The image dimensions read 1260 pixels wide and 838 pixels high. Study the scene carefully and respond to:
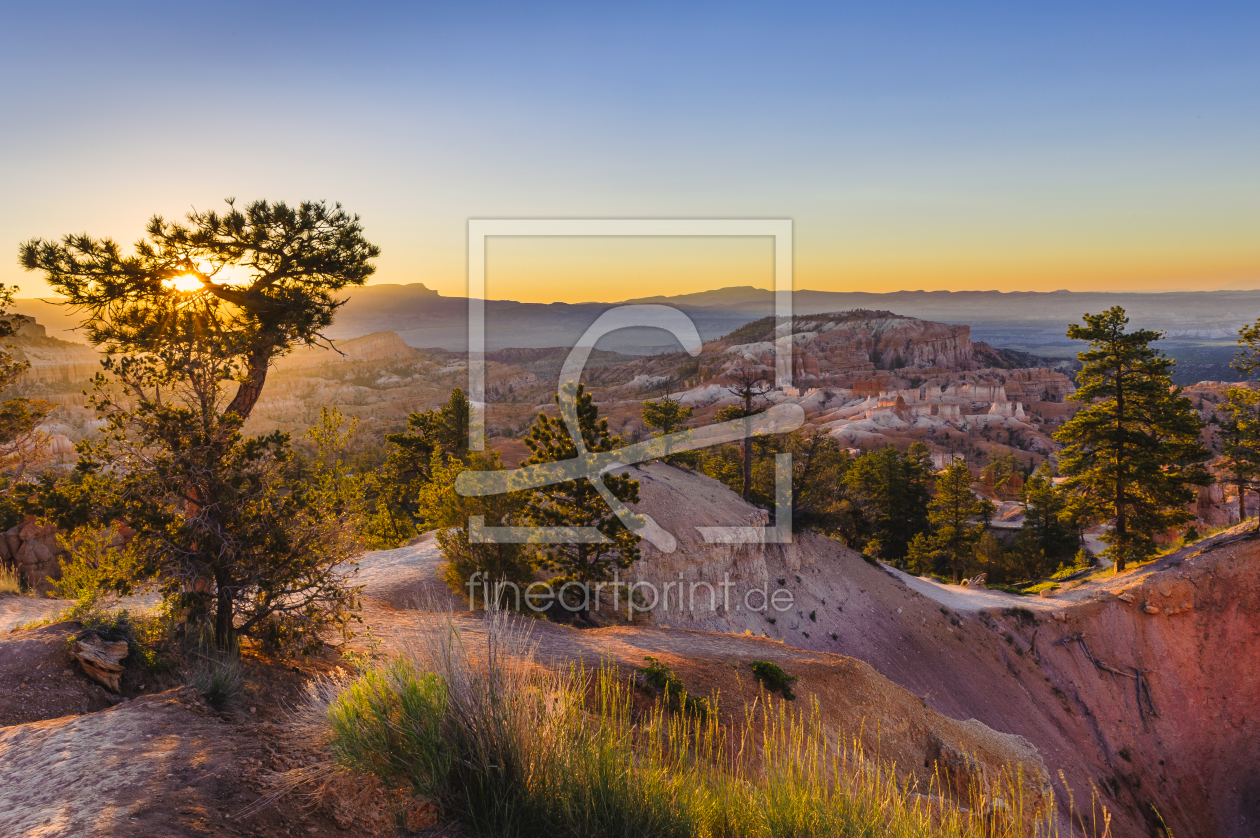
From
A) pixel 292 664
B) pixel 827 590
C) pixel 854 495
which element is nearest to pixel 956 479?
pixel 854 495

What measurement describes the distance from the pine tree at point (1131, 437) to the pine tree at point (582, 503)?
22226 millimetres

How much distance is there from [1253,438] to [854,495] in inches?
747

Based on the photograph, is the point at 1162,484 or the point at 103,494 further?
the point at 1162,484

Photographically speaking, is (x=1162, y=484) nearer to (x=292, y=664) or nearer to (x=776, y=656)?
(x=776, y=656)

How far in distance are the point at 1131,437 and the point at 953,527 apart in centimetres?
1253

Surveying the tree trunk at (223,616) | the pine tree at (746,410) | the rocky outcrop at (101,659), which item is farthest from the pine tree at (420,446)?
the rocky outcrop at (101,659)

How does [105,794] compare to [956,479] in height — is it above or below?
above

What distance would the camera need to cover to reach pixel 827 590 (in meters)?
25.8

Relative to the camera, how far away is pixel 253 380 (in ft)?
34.6

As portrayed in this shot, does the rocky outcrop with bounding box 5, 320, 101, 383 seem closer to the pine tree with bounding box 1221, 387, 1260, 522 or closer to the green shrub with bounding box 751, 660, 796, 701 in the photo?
the green shrub with bounding box 751, 660, 796, 701

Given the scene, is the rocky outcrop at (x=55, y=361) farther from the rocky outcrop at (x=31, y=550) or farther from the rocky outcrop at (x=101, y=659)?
the rocky outcrop at (x=101, y=659)

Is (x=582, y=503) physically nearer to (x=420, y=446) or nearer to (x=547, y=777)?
(x=547, y=777)

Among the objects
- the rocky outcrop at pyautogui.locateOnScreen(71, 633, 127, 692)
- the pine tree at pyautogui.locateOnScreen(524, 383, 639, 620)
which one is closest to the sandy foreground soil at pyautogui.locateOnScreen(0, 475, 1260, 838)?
the rocky outcrop at pyautogui.locateOnScreen(71, 633, 127, 692)

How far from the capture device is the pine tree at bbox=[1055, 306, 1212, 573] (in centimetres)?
2691
